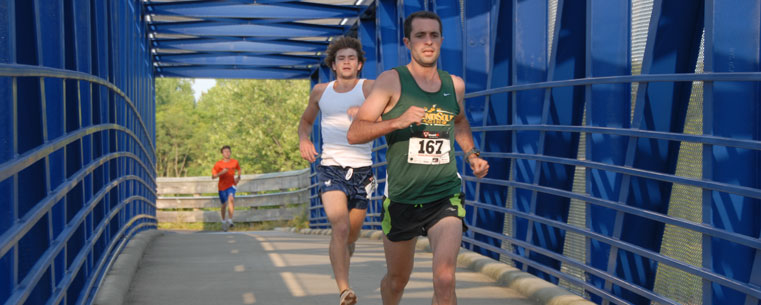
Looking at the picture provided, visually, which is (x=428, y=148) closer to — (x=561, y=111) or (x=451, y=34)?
(x=561, y=111)

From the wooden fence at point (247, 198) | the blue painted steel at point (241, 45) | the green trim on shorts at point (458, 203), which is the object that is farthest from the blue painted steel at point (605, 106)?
the wooden fence at point (247, 198)

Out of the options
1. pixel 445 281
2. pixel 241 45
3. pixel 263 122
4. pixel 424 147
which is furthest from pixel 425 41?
pixel 263 122

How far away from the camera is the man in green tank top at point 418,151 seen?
4.01m

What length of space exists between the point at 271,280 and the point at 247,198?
23628mm

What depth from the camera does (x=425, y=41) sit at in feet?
13.4

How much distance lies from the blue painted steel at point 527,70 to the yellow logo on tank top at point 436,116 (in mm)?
3062

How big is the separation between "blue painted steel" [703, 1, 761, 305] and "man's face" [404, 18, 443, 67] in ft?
4.06

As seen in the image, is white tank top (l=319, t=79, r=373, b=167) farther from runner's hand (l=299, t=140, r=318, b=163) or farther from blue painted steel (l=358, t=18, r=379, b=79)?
blue painted steel (l=358, t=18, r=379, b=79)

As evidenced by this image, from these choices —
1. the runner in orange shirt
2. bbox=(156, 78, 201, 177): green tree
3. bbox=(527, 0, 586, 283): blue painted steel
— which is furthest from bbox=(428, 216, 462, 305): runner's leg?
bbox=(156, 78, 201, 177): green tree

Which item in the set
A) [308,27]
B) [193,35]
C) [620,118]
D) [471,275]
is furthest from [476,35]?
[193,35]

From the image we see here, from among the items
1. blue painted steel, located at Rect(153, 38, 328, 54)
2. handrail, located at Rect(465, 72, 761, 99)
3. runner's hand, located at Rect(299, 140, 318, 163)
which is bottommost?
runner's hand, located at Rect(299, 140, 318, 163)

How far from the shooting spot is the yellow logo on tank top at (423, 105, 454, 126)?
158 inches

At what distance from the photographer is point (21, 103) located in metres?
3.31

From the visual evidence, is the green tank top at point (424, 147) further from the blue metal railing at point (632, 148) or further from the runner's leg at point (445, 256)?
the blue metal railing at point (632, 148)
